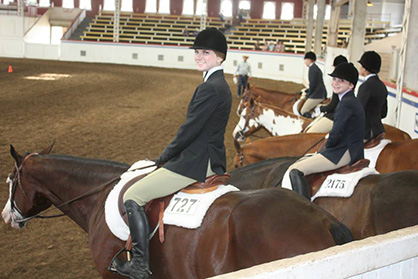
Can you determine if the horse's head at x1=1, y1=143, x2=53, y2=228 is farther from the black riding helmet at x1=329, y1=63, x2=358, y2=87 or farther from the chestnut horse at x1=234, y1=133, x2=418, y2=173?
the chestnut horse at x1=234, y1=133, x2=418, y2=173

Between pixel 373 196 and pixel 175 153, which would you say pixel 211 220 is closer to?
pixel 175 153

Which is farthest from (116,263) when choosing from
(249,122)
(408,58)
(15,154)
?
(408,58)

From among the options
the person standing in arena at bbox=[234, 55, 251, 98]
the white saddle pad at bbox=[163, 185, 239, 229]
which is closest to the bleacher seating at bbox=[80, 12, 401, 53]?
the person standing in arena at bbox=[234, 55, 251, 98]

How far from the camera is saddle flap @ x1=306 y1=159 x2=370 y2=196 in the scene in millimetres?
4449

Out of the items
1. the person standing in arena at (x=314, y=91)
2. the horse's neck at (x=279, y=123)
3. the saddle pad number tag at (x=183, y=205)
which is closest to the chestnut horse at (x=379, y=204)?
the saddle pad number tag at (x=183, y=205)

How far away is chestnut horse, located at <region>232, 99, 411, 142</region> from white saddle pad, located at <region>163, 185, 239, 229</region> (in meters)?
4.55

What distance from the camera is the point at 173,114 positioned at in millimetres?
14344

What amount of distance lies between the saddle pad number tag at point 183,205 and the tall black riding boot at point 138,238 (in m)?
0.19

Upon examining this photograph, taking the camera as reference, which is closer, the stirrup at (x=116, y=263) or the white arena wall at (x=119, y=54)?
the stirrup at (x=116, y=263)

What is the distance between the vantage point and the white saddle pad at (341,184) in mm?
4234

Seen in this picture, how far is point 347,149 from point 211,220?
1750mm

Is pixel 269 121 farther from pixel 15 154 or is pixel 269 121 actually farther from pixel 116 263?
pixel 116 263

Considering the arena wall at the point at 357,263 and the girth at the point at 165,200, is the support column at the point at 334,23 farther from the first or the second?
the arena wall at the point at 357,263

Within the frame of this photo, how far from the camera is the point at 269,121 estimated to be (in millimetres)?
8148
